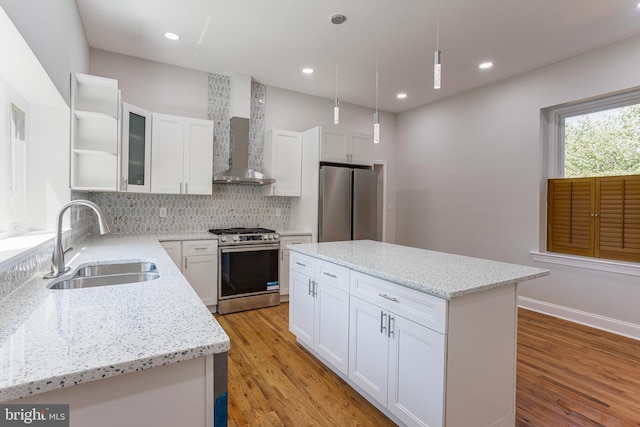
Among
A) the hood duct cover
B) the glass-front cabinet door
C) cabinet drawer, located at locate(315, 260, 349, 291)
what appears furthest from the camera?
the hood duct cover

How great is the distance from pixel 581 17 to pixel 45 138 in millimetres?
4459

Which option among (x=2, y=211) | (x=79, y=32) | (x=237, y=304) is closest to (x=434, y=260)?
(x=237, y=304)

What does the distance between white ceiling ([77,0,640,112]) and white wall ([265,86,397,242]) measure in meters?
0.50

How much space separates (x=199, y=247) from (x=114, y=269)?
5.08 feet

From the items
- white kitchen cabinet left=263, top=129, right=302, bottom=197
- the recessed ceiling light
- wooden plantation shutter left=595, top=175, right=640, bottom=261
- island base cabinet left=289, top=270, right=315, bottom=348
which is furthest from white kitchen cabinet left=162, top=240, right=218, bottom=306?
wooden plantation shutter left=595, top=175, right=640, bottom=261

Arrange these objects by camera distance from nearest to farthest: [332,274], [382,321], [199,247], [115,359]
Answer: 1. [115,359]
2. [382,321]
3. [332,274]
4. [199,247]

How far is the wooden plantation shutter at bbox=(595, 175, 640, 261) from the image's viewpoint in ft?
10.4

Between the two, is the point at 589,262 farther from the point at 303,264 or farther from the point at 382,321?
the point at 303,264

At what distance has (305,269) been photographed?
2.67 meters

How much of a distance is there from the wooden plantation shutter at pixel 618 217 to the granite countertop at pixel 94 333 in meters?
4.06

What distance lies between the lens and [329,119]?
5.06 meters

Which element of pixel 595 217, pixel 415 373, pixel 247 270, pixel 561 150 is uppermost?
pixel 561 150

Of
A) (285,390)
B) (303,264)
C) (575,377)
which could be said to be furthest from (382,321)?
(575,377)

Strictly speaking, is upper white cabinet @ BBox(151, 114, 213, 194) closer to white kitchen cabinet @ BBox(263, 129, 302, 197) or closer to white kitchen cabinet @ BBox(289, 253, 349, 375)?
white kitchen cabinet @ BBox(263, 129, 302, 197)
